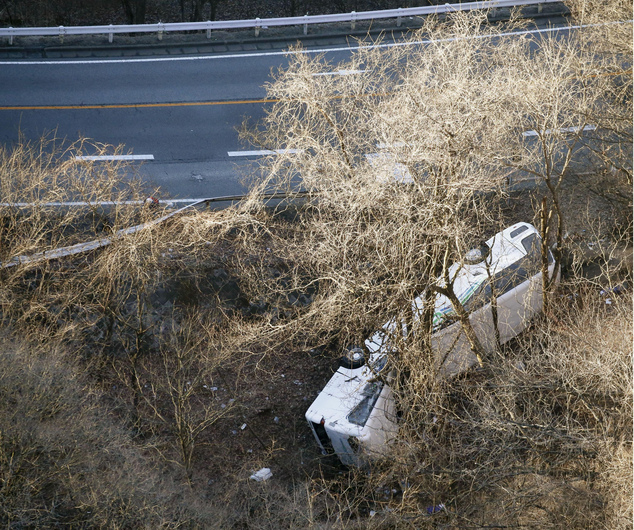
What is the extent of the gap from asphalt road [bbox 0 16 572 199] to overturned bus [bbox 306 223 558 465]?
6.16 meters

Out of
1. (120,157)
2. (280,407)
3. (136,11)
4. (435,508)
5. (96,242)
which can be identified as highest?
(136,11)

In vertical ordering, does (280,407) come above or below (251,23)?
below

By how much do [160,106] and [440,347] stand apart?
35.0 feet

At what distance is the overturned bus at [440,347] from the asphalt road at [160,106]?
6165 millimetres

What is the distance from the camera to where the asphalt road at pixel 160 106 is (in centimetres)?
1752

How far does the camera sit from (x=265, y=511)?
11984mm

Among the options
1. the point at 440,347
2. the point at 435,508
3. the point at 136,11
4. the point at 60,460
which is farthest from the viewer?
the point at 136,11

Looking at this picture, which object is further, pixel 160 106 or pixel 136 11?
pixel 136 11

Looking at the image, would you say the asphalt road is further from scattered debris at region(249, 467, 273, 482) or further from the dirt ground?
scattered debris at region(249, 467, 273, 482)

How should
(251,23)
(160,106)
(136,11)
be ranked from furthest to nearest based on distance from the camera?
(136,11) < (251,23) < (160,106)

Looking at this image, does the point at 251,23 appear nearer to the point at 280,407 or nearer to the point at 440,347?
the point at 280,407

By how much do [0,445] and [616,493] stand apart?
9532mm

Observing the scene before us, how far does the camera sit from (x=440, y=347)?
12828 mm

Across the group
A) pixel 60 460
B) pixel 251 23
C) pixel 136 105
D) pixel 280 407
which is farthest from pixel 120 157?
pixel 60 460
